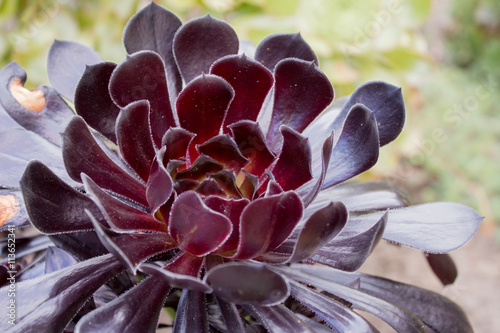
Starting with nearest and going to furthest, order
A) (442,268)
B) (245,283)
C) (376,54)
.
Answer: (245,283), (442,268), (376,54)

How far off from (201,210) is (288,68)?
17cm

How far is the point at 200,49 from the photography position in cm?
49

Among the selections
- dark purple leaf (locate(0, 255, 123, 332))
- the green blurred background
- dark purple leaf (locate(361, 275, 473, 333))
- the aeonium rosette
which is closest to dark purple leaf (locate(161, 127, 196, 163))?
the aeonium rosette

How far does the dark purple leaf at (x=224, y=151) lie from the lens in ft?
1.49

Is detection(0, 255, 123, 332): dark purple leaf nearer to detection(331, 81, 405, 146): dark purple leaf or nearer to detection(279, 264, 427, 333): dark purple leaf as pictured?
detection(279, 264, 427, 333): dark purple leaf

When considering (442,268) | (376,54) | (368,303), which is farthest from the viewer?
(376,54)

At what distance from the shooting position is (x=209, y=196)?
41 cm

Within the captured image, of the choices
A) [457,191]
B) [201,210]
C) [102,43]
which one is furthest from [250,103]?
[457,191]

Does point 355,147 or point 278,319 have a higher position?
point 355,147

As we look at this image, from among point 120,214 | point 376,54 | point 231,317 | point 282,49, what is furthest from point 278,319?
point 376,54

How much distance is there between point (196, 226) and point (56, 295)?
0.37 ft

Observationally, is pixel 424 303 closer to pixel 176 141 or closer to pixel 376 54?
pixel 176 141

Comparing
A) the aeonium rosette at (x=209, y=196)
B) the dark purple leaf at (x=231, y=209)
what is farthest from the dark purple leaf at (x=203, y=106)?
the dark purple leaf at (x=231, y=209)

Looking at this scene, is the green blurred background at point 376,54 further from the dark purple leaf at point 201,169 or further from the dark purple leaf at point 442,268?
the dark purple leaf at point 201,169
